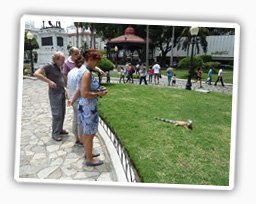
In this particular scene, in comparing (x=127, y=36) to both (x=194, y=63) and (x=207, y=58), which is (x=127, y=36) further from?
(x=194, y=63)

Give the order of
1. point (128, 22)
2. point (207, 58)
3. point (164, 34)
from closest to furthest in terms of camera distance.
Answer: point (128, 22) < point (164, 34) < point (207, 58)

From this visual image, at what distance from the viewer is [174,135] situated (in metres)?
3.94

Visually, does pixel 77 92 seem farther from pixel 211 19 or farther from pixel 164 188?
pixel 211 19

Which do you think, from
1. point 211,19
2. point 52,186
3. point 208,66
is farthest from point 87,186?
point 208,66

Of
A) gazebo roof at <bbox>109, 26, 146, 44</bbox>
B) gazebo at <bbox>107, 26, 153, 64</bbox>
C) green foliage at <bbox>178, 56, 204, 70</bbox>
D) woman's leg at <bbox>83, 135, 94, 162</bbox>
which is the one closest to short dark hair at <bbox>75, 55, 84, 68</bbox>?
gazebo roof at <bbox>109, 26, 146, 44</bbox>

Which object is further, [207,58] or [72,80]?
[207,58]

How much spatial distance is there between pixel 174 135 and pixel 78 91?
5.43 ft

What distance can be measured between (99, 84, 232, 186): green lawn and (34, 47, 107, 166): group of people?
0.62 m

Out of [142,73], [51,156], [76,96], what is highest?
[142,73]

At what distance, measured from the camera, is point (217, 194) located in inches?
112

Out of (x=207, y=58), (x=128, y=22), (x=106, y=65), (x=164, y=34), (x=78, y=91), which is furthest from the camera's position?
(x=106, y=65)

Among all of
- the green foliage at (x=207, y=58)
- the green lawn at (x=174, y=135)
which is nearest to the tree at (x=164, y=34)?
the green foliage at (x=207, y=58)

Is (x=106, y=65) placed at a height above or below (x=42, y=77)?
above

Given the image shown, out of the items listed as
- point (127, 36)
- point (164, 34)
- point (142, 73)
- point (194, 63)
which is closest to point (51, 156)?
point (127, 36)
